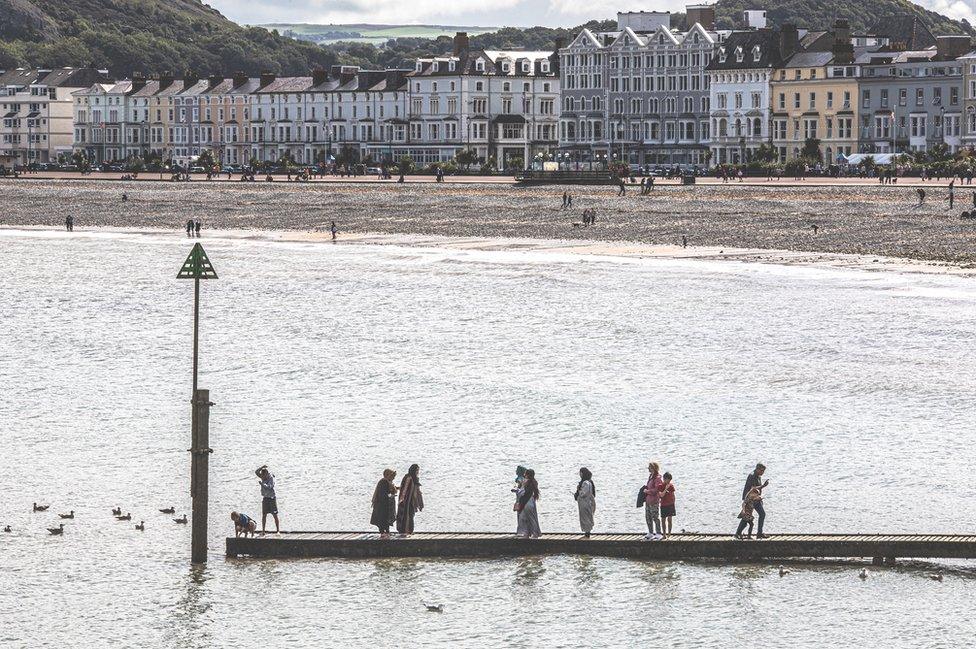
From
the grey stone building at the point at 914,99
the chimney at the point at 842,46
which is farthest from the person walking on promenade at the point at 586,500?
the chimney at the point at 842,46

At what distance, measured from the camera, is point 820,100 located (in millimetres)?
138000

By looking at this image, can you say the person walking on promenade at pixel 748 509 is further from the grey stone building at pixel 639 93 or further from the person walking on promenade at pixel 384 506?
the grey stone building at pixel 639 93

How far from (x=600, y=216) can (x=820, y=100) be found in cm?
5092

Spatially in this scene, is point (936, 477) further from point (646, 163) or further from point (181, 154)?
point (181, 154)

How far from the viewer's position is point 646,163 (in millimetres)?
Result: 150750

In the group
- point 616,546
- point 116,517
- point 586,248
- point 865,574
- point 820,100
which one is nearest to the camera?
point 865,574

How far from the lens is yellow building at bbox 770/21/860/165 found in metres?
137

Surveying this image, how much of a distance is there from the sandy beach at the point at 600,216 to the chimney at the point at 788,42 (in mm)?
32972

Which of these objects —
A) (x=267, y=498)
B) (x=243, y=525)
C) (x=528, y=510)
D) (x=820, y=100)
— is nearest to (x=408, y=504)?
(x=528, y=510)

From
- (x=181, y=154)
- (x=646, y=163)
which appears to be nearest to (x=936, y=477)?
(x=646, y=163)

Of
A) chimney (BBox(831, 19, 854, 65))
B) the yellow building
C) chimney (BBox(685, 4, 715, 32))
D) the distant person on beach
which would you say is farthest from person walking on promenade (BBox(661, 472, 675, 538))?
chimney (BBox(685, 4, 715, 32))

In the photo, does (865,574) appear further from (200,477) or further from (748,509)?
(200,477)

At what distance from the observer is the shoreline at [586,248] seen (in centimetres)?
6400

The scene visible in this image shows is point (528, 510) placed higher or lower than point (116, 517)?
higher
